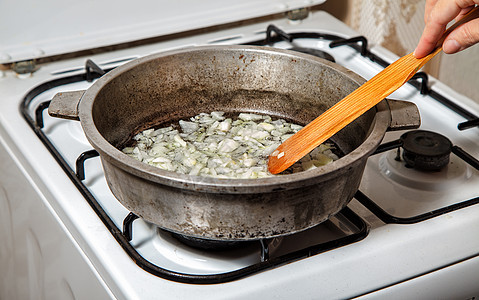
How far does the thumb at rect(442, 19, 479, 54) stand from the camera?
57 cm

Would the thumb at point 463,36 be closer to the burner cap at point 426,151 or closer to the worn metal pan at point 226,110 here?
the worn metal pan at point 226,110

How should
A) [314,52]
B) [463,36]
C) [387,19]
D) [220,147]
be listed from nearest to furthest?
[463,36]
[220,147]
[314,52]
[387,19]

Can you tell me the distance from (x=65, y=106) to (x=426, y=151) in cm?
43

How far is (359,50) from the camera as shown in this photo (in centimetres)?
102

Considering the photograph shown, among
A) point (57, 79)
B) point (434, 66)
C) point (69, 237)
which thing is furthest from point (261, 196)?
point (434, 66)

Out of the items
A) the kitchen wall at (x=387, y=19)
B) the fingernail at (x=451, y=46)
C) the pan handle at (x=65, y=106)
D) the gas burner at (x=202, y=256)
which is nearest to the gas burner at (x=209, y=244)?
the gas burner at (x=202, y=256)

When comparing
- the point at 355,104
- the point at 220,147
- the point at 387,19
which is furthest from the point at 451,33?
the point at 387,19

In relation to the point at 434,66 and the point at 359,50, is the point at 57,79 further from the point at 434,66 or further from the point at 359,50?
the point at 434,66

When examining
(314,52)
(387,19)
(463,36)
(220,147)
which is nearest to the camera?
(463,36)

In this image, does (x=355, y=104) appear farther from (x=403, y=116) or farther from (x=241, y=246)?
(x=241, y=246)

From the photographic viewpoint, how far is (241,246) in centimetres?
62

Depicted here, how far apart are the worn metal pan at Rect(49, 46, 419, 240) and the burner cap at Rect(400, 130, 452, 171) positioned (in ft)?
0.32

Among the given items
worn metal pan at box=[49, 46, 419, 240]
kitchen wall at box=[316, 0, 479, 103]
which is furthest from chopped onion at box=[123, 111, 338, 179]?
kitchen wall at box=[316, 0, 479, 103]

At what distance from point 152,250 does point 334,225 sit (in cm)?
20
